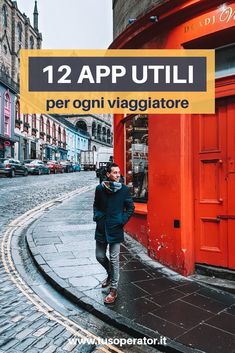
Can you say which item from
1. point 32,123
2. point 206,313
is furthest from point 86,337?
point 32,123

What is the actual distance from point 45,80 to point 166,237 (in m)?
5.42

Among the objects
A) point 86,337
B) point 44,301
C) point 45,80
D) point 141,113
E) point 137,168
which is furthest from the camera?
point 45,80

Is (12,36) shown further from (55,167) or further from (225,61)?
(225,61)

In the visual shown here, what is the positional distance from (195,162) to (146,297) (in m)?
2.45

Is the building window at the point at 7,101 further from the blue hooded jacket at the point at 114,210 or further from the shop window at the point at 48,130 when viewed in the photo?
the blue hooded jacket at the point at 114,210

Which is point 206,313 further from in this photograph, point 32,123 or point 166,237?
point 32,123

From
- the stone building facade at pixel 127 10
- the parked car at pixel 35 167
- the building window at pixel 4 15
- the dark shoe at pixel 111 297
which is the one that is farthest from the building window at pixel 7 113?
the dark shoe at pixel 111 297

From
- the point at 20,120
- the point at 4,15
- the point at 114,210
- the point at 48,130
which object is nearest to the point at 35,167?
the point at 20,120

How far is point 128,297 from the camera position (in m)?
4.57

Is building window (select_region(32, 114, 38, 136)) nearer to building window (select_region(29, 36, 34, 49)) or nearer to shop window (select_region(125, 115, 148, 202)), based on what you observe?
building window (select_region(29, 36, 34, 49))

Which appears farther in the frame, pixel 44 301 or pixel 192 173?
pixel 192 173

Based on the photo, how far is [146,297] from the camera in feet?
15.0

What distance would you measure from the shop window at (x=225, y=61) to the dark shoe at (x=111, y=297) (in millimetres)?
3790

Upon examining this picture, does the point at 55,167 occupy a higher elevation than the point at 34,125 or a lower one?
lower
